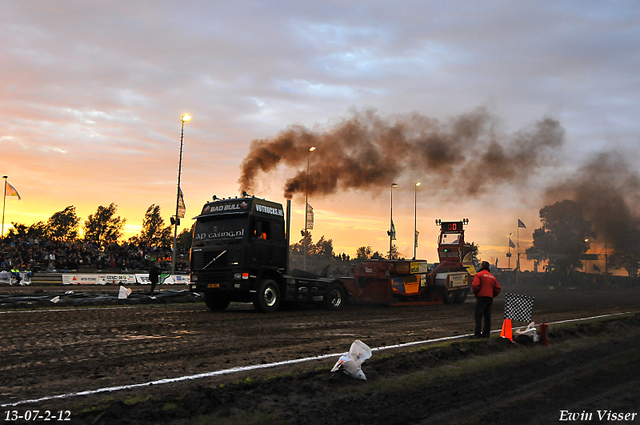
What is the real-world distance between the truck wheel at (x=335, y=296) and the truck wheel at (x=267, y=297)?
2224 millimetres

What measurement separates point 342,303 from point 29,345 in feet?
→ 39.5

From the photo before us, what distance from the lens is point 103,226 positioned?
94.8 m

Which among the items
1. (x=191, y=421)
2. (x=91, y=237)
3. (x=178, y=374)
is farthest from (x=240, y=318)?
(x=91, y=237)

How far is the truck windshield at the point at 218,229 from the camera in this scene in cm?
1608

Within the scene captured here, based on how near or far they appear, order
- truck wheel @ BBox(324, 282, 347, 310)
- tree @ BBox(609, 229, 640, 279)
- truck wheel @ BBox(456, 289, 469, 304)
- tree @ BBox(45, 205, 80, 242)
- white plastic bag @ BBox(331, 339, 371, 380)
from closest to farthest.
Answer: white plastic bag @ BBox(331, 339, 371, 380), truck wheel @ BBox(324, 282, 347, 310), truck wheel @ BBox(456, 289, 469, 304), tree @ BBox(609, 229, 640, 279), tree @ BBox(45, 205, 80, 242)

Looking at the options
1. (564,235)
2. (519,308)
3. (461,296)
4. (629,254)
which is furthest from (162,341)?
(564,235)

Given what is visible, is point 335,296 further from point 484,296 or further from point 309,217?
point 309,217

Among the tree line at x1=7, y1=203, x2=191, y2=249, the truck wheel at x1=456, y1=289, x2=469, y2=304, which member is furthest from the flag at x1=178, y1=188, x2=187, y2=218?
the tree line at x1=7, y1=203, x2=191, y2=249

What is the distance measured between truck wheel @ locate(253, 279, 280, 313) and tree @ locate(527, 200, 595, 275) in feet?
257

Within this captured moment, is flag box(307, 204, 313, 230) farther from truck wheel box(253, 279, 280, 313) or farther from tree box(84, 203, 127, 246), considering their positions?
tree box(84, 203, 127, 246)

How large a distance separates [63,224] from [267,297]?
92198 millimetres

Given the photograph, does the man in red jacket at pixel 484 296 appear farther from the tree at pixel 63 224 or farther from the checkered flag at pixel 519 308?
the tree at pixel 63 224

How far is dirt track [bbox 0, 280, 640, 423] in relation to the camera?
6.69 metres

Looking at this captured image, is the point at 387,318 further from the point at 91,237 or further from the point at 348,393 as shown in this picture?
the point at 91,237
